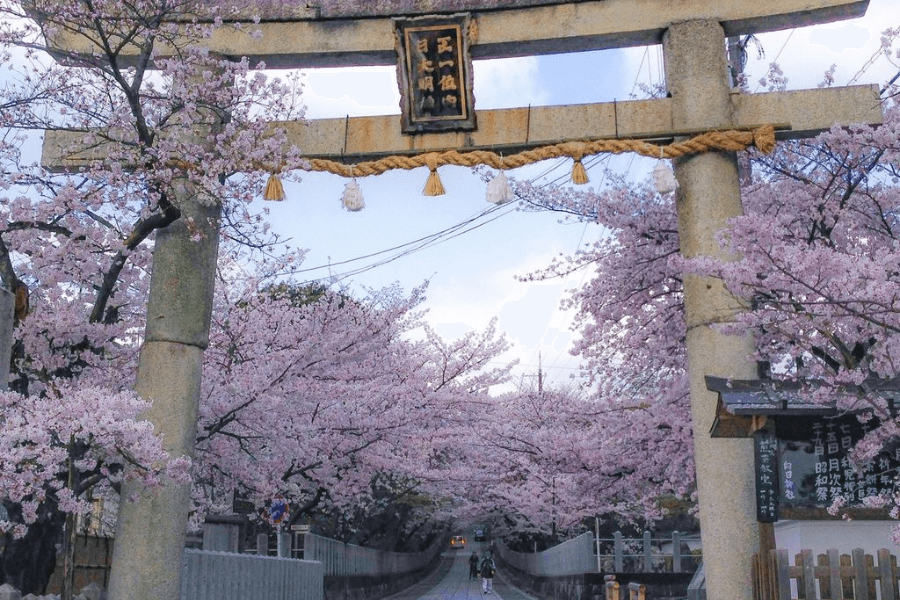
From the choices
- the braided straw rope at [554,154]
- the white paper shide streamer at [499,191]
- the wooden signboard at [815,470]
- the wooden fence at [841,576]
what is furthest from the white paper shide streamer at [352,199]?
the wooden fence at [841,576]

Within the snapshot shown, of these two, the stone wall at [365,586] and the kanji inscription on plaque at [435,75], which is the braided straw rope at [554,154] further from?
the stone wall at [365,586]

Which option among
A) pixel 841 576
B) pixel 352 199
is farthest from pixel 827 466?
pixel 352 199

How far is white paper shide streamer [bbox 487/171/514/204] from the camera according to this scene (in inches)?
431

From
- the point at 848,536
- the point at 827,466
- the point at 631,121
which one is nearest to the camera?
the point at 827,466

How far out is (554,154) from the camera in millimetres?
10977

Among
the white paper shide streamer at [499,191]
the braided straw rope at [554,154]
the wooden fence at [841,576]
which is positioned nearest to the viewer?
the wooden fence at [841,576]

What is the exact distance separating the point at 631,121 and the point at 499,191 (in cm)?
190

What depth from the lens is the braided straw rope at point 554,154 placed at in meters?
10.7

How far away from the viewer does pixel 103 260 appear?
10.9 meters

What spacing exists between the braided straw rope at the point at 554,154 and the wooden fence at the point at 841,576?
15.8 feet

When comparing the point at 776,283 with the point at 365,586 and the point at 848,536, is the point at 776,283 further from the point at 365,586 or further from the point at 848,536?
the point at 365,586

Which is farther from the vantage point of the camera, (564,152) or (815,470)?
(564,152)

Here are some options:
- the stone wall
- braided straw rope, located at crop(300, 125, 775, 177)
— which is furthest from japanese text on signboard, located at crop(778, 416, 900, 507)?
the stone wall

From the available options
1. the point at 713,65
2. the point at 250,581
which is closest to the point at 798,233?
the point at 713,65
